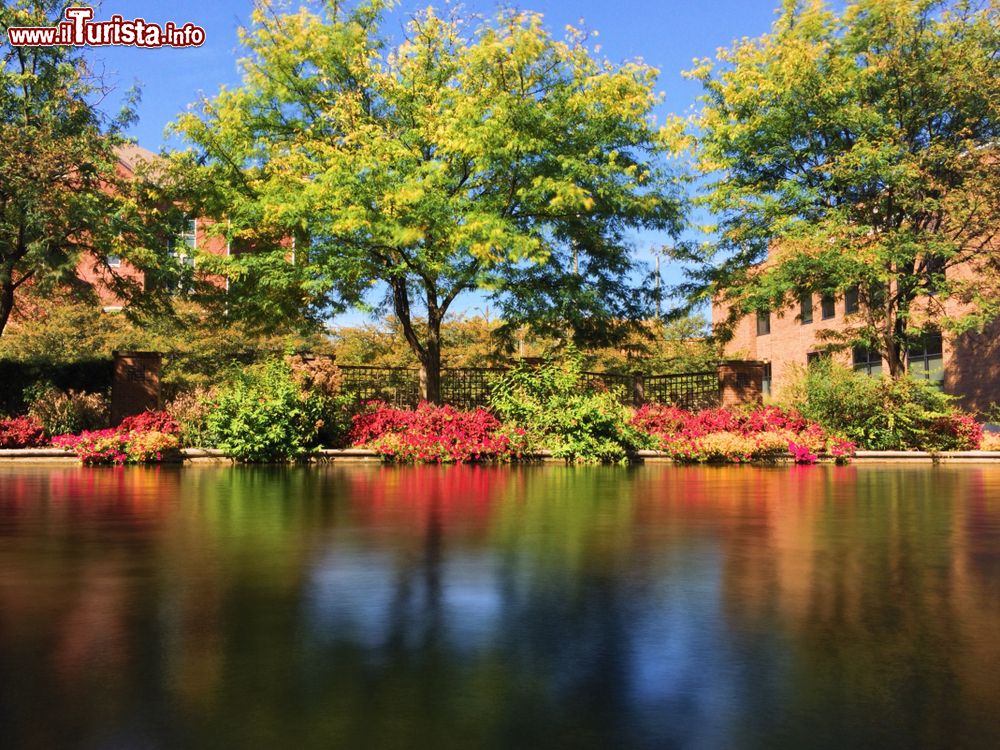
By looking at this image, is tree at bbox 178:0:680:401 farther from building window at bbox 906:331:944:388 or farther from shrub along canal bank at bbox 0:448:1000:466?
building window at bbox 906:331:944:388

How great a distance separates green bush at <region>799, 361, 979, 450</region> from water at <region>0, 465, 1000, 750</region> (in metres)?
14.1

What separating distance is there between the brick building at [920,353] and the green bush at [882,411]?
1.64 metres

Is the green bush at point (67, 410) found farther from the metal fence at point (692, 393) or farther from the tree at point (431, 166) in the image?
the metal fence at point (692, 393)

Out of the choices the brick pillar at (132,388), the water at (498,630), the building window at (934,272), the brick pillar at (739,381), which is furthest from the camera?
the brick pillar at (739,381)

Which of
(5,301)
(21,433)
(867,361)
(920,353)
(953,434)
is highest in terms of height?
(5,301)

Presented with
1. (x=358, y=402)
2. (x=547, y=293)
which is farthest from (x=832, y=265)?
(x=358, y=402)

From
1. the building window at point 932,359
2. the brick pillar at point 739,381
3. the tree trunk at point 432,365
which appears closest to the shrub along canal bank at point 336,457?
the brick pillar at point 739,381

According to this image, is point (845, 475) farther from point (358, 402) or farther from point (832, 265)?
point (358, 402)

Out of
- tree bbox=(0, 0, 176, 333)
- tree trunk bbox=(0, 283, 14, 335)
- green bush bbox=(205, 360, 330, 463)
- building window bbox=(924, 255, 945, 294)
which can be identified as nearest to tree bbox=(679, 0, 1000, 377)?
building window bbox=(924, 255, 945, 294)

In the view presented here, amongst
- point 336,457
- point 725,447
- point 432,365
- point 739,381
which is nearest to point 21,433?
point 336,457

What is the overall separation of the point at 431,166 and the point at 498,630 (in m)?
18.2

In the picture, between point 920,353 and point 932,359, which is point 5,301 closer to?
point 932,359

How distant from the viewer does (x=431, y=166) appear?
2144 centimetres

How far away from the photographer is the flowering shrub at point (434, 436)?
20.2 m
